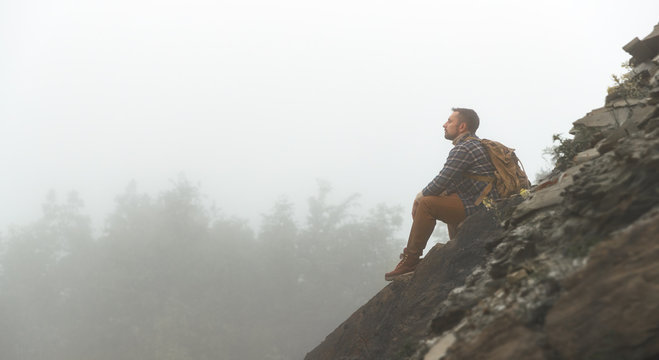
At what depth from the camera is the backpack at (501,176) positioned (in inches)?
234

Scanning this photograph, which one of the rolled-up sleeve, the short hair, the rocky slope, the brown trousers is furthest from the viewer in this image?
the short hair

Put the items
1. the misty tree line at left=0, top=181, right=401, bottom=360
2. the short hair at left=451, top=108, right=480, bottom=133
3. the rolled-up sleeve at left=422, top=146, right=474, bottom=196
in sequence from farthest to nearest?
1. the misty tree line at left=0, top=181, right=401, bottom=360
2. the short hair at left=451, top=108, right=480, bottom=133
3. the rolled-up sleeve at left=422, top=146, right=474, bottom=196

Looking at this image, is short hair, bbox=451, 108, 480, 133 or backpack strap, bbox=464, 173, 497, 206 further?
short hair, bbox=451, 108, 480, 133

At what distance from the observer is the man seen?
5828mm

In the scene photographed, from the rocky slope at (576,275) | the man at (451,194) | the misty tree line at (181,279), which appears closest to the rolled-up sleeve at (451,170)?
the man at (451,194)

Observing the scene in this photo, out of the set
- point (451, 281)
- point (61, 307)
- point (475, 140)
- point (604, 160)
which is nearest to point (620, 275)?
point (604, 160)

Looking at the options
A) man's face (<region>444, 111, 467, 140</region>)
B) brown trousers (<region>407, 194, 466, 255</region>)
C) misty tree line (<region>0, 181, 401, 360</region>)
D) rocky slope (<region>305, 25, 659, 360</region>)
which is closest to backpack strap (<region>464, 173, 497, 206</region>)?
brown trousers (<region>407, 194, 466, 255</region>)

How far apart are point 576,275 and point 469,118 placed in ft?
14.0

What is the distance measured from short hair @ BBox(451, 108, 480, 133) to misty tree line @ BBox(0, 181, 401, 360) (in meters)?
33.7

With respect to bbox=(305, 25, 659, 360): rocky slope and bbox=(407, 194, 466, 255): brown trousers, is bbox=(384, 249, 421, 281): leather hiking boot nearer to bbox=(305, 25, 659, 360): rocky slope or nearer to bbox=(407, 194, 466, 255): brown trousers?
bbox=(407, 194, 466, 255): brown trousers

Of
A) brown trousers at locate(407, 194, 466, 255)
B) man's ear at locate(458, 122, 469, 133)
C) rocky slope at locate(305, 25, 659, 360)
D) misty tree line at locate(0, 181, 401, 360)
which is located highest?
misty tree line at locate(0, 181, 401, 360)

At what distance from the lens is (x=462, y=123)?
6.60m

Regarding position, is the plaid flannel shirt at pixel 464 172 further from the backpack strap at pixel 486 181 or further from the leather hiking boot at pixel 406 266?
the leather hiking boot at pixel 406 266

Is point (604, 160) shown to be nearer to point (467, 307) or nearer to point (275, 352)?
point (467, 307)
